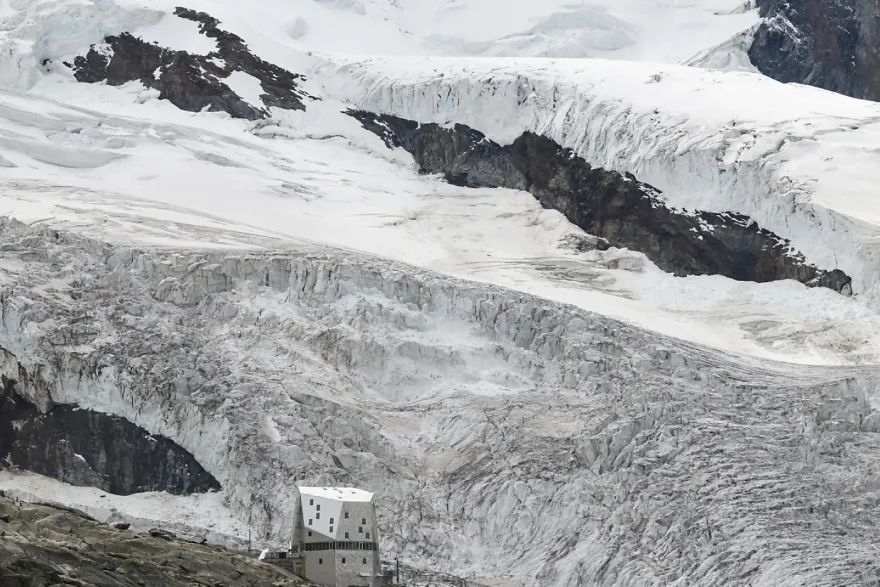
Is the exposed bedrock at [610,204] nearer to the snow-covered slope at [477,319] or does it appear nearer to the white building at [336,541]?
the snow-covered slope at [477,319]

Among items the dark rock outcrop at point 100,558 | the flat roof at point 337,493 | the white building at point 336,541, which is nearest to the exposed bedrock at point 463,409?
the flat roof at point 337,493

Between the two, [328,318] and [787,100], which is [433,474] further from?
[787,100]

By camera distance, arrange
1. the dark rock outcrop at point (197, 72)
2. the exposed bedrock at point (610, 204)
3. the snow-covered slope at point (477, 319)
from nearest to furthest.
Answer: the snow-covered slope at point (477, 319) < the exposed bedrock at point (610, 204) < the dark rock outcrop at point (197, 72)

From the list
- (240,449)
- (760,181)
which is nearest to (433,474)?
(240,449)

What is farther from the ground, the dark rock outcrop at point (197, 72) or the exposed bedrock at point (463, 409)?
the dark rock outcrop at point (197, 72)

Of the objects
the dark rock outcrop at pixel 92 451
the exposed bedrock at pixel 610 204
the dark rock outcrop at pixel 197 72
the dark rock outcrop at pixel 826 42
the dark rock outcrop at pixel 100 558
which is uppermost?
the dark rock outcrop at pixel 826 42

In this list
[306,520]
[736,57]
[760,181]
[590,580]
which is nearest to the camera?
[306,520]

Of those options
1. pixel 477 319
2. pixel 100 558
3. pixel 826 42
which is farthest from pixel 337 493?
pixel 826 42

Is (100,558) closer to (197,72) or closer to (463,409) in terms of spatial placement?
(463,409)
